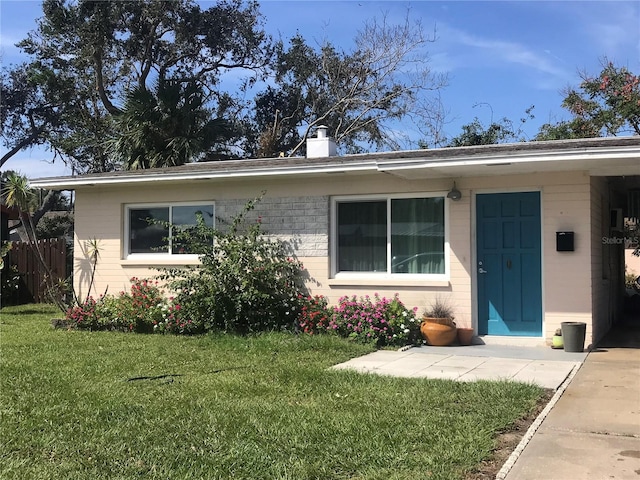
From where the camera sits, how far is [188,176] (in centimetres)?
1066

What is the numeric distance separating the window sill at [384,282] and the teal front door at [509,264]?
691 mm

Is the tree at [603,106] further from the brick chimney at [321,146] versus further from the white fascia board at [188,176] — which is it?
the white fascia board at [188,176]

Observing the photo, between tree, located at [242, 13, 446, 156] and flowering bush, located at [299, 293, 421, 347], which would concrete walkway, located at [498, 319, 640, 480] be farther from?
tree, located at [242, 13, 446, 156]

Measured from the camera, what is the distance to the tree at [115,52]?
23375 mm

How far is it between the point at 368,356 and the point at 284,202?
3.63 metres

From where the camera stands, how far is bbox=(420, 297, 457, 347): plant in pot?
915cm

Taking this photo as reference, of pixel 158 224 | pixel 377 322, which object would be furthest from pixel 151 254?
pixel 377 322

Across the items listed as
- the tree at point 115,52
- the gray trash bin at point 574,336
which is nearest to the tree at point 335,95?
the tree at point 115,52

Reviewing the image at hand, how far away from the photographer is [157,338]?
9.95m

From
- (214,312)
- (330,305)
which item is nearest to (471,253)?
(330,305)

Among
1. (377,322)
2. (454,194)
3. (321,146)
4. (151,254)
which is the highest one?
(321,146)

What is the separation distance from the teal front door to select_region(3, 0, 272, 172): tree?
16.2 metres

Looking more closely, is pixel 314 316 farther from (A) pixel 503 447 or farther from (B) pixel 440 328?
(A) pixel 503 447

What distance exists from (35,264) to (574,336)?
1405cm
